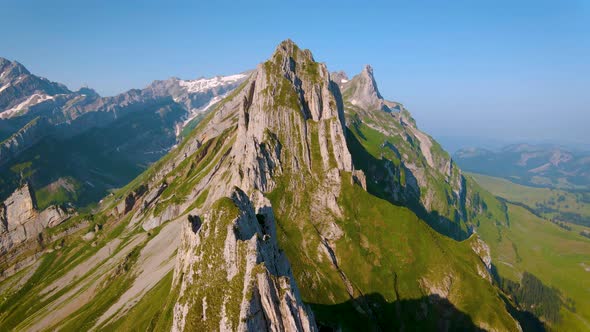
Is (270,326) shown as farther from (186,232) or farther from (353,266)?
(353,266)

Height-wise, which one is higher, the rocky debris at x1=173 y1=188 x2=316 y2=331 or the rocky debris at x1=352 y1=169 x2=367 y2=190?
the rocky debris at x1=173 y1=188 x2=316 y2=331

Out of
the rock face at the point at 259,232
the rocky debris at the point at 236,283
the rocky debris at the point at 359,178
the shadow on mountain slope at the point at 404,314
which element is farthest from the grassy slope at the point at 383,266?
the rocky debris at the point at 236,283

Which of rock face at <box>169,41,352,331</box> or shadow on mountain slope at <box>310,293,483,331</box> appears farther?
shadow on mountain slope at <box>310,293,483,331</box>

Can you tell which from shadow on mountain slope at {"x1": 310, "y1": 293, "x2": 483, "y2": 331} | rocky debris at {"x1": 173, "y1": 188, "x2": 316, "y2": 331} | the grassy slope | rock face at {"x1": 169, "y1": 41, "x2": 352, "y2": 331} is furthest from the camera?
the grassy slope

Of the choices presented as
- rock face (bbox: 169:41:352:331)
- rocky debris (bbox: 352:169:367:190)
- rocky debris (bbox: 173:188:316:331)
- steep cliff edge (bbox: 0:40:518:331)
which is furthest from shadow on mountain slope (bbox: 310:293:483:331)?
Result: rocky debris (bbox: 173:188:316:331)

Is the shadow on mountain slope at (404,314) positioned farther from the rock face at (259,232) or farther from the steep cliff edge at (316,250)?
the rock face at (259,232)

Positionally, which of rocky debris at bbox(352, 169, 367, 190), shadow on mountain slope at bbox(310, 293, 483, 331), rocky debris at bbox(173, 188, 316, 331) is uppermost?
rocky debris at bbox(173, 188, 316, 331)

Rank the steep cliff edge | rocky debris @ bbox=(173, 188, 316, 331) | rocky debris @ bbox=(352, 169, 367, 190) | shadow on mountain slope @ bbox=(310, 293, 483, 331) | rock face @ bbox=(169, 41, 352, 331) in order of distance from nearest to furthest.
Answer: rocky debris @ bbox=(173, 188, 316, 331) → rock face @ bbox=(169, 41, 352, 331) → shadow on mountain slope @ bbox=(310, 293, 483, 331) → the steep cliff edge → rocky debris @ bbox=(352, 169, 367, 190)

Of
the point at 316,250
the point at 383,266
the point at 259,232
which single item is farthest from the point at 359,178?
the point at 259,232

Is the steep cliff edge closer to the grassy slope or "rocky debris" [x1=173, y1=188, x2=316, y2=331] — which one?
the grassy slope

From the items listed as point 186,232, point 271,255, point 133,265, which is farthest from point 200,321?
point 133,265

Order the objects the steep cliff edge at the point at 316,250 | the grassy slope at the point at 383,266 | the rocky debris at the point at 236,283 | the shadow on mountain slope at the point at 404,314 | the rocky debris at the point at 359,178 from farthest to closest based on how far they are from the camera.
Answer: the rocky debris at the point at 359,178 → the grassy slope at the point at 383,266 → the steep cliff edge at the point at 316,250 → the shadow on mountain slope at the point at 404,314 → the rocky debris at the point at 236,283
